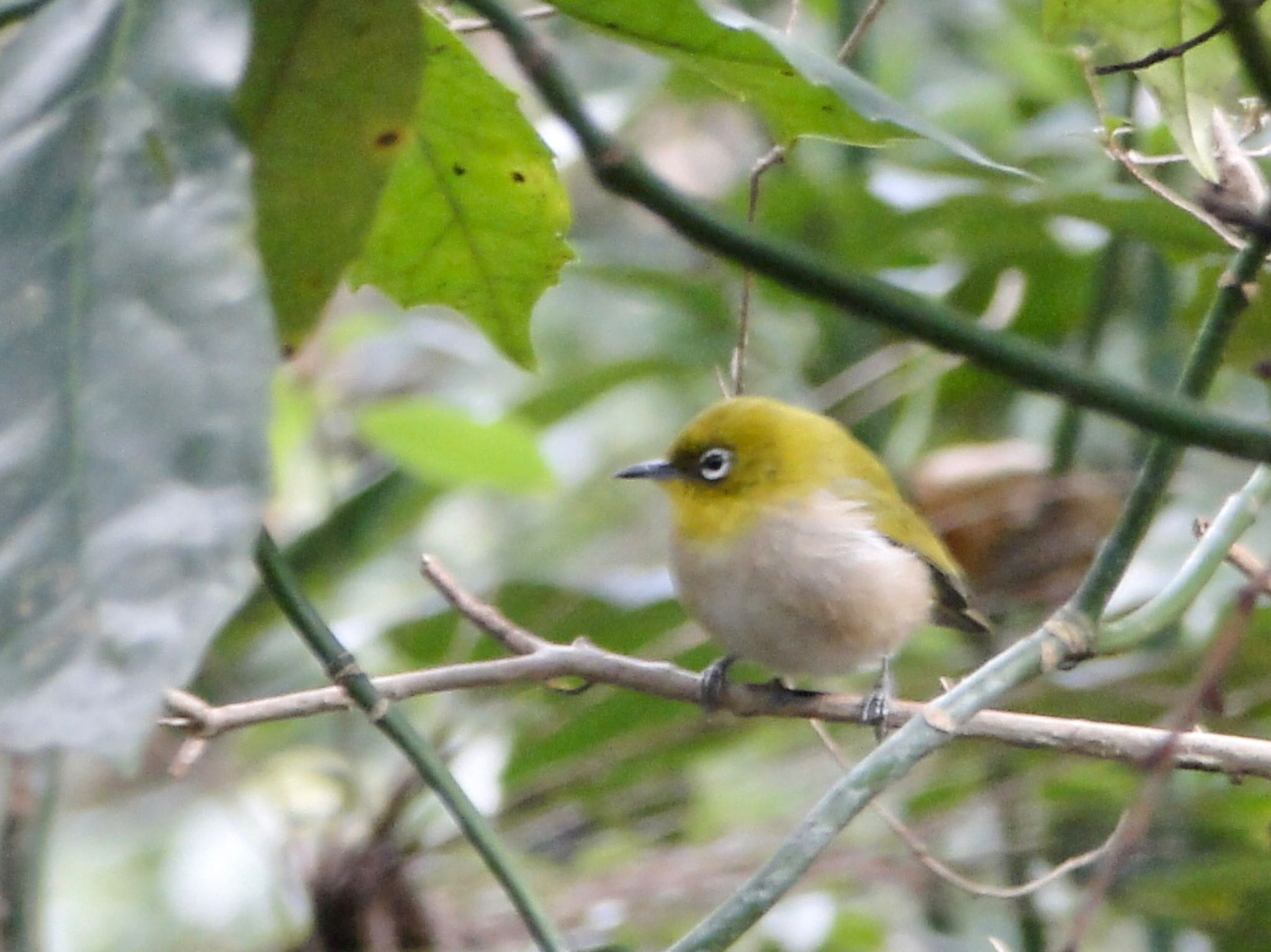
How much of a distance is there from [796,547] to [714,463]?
0.26 m

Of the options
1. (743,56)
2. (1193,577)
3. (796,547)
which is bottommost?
(796,547)

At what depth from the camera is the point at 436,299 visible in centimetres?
138

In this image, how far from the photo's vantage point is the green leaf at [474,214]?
4.19 feet

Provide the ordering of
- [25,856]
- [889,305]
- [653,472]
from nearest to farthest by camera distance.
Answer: [889,305]
[25,856]
[653,472]

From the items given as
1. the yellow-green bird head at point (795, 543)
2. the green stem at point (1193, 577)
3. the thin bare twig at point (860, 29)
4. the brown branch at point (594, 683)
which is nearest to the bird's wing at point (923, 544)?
the yellow-green bird head at point (795, 543)

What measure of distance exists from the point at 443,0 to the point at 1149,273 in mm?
2257

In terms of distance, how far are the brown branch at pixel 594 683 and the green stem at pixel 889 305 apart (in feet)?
2.30

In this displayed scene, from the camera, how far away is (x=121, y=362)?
0.77 metres

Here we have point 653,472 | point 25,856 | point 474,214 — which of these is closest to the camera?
point 474,214

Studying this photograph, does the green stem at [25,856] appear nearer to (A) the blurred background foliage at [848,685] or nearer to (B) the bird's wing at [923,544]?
(A) the blurred background foliage at [848,685]

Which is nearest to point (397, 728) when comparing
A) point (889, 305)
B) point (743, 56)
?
point (743, 56)

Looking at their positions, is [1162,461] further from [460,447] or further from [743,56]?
[460,447]

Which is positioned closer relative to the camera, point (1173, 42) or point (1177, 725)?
point (1177, 725)

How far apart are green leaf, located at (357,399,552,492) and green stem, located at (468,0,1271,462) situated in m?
2.18
